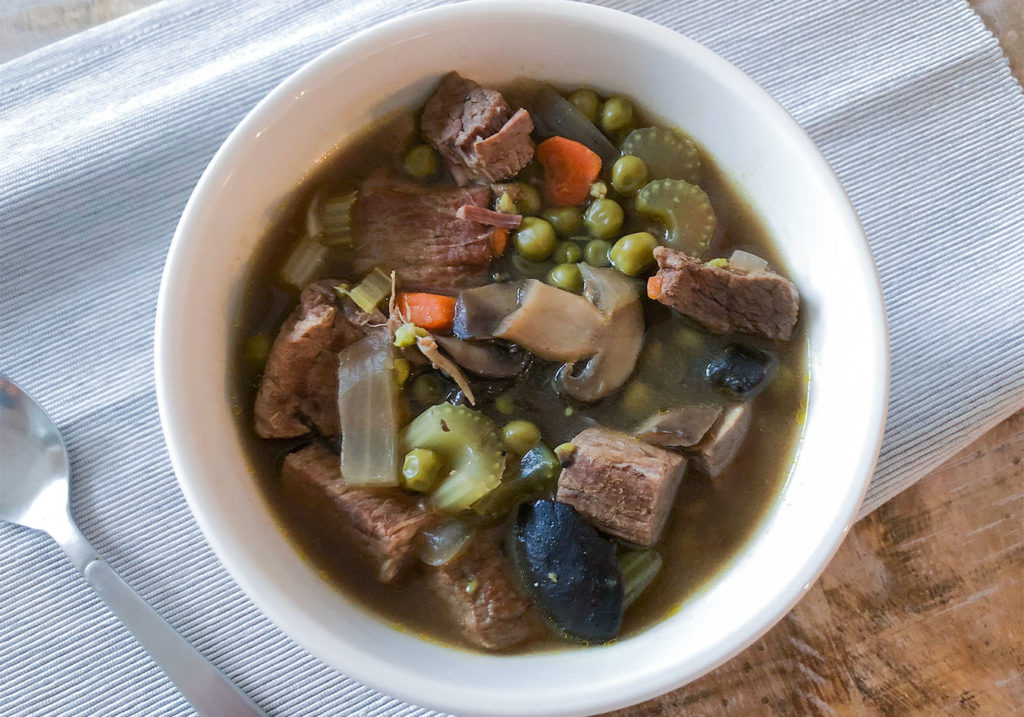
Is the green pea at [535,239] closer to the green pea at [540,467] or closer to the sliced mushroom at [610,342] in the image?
the sliced mushroom at [610,342]

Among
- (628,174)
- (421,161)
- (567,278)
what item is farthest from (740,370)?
(421,161)

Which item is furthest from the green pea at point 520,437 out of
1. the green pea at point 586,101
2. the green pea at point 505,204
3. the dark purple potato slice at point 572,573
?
the green pea at point 586,101

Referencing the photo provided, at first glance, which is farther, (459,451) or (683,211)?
(683,211)

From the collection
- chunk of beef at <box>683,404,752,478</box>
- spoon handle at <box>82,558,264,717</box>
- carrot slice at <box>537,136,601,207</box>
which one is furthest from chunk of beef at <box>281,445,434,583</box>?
carrot slice at <box>537,136,601,207</box>

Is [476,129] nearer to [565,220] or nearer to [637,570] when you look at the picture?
[565,220]

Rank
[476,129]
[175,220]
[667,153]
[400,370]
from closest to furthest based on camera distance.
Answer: [400,370] → [476,129] → [667,153] → [175,220]

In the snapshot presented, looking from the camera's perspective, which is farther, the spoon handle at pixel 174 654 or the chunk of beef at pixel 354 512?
the spoon handle at pixel 174 654

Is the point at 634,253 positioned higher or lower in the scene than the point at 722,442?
higher
